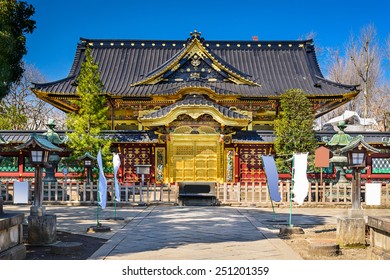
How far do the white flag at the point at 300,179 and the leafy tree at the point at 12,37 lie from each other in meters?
8.27

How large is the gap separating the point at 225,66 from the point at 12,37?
15.1 m

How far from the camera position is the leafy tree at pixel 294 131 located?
2080 centimetres

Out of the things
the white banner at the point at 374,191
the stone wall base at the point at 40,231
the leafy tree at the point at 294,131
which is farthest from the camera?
the leafy tree at the point at 294,131

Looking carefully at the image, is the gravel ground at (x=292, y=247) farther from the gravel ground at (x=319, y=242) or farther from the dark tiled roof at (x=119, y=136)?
the dark tiled roof at (x=119, y=136)

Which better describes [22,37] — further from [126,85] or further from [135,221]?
[126,85]

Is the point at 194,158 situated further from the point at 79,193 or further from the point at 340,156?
the point at 340,156

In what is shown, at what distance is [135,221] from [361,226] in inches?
244

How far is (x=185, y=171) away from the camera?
76.4 feet

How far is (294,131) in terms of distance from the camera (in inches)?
824

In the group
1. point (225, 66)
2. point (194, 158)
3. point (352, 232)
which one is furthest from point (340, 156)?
point (352, 232)

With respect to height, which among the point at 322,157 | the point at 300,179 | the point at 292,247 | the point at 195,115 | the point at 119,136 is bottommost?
the point at 292,247

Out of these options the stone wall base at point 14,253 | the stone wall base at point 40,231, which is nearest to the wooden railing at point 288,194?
the stone wall base at point 40,231

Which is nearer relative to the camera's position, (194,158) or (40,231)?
(40,231)
